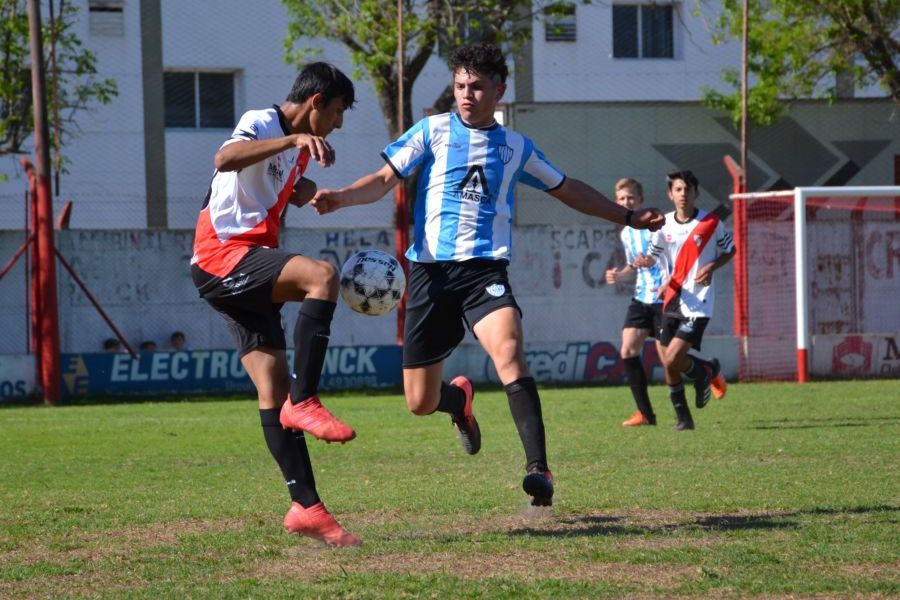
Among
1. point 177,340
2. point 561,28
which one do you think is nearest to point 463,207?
point 177,340

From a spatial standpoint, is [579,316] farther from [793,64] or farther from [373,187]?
[373,187]

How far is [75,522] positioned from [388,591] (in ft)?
8.38

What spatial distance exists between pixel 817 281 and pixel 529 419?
14.3 metres

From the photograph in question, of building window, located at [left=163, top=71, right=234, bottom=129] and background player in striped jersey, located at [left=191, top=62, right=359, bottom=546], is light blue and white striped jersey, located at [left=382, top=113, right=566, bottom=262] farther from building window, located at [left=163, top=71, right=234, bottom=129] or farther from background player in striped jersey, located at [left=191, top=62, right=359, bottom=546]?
building window, located at [left=163, top=71, right=234, bottom=129]

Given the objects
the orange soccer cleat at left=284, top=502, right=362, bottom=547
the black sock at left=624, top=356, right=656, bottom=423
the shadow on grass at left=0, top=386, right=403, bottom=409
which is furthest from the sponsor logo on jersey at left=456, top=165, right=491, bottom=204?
the shadow on grass at left=0, top=386, right=403, bottom=409

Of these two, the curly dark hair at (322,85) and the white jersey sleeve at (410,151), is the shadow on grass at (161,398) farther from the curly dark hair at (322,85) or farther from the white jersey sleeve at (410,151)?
the curly dark hair at (322,85)

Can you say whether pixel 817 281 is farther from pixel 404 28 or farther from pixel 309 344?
pixel 309 344

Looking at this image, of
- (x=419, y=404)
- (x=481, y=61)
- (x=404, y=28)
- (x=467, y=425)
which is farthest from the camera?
(x=404, y=28)

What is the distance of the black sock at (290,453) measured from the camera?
19.2 ft

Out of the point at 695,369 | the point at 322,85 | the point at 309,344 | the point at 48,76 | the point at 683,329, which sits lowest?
the point at 695,369

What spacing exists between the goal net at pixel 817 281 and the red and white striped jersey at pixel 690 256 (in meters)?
6.40

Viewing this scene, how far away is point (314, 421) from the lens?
224 inches

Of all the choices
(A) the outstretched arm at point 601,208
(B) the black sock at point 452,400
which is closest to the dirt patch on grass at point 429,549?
(B) the black sock at point 452,400

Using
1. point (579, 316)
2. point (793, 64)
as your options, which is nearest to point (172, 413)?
point (579, 316)
